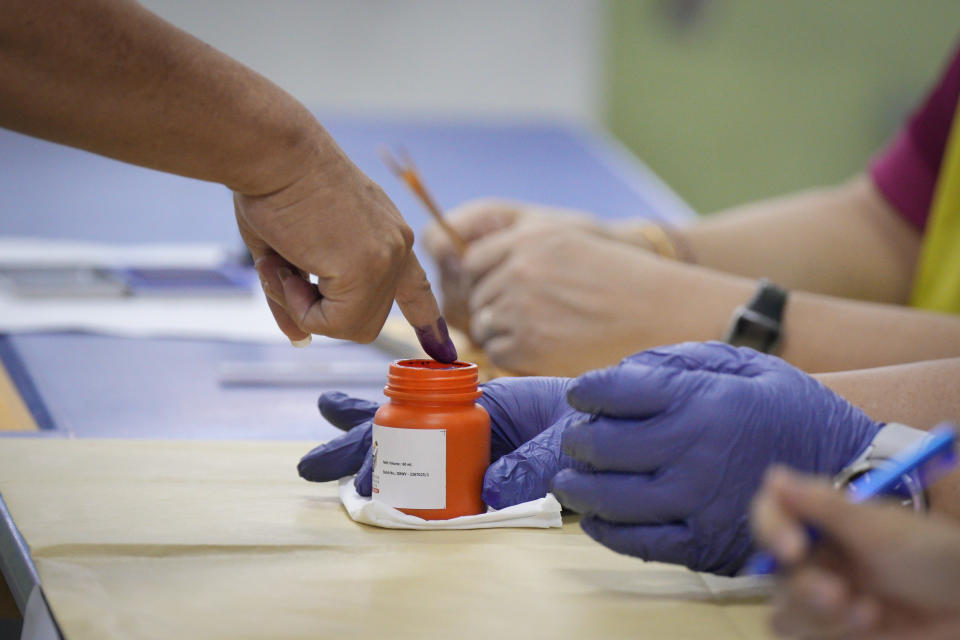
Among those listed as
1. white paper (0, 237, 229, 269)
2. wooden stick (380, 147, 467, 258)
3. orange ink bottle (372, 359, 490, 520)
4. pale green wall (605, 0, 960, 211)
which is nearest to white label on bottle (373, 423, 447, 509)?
orange ink bottle (372, 359, 490, 520)

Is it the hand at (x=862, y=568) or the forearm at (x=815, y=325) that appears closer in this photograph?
the hand at (x=862, y=568)

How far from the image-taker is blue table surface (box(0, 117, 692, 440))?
1.24 metres

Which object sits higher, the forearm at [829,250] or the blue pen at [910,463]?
the blue pen at [910,463]

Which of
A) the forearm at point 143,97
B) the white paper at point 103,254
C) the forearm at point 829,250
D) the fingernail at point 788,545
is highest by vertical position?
the forearm at point 143,97

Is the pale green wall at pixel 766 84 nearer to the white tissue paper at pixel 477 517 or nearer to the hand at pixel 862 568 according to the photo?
the white tissue paper at pixel 477 517

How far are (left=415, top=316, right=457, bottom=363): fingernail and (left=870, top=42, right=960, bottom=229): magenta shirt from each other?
1057mm

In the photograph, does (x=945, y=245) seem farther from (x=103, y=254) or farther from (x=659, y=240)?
(x=103, y=254)

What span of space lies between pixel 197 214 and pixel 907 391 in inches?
79.8

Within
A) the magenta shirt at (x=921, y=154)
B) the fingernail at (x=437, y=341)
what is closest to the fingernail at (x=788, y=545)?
the fingernail at (x=437, y=341)

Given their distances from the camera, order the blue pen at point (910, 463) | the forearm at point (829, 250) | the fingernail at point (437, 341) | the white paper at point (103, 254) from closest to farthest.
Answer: the blue pen at point (910, 463) < the fingernail at point (437, 341) < the forearm at point (829, 250) < the white paper at point (103, 254)

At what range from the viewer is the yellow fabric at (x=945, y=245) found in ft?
5.17

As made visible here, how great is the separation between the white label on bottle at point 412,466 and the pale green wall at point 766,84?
230 cm

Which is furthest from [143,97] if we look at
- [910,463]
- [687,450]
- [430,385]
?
[910,463]

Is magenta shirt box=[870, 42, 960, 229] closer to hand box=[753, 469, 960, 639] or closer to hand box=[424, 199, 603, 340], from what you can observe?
hand box=[424, 199, 603, 340]
